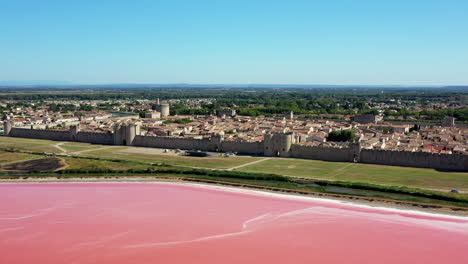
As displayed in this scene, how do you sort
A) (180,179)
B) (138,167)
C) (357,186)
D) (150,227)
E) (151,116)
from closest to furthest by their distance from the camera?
(150,227), (357,186), (180,179), (138,167), (151,116)

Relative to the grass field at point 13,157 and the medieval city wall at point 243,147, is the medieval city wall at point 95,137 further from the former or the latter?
the medieval city wall at point 243,147

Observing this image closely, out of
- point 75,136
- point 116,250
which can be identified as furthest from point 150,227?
point 75,136

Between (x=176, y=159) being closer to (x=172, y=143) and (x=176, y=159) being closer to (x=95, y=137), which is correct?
(x=172, y=143)

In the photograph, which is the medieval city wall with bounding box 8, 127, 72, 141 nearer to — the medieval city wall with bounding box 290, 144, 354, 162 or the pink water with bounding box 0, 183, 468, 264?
the pink water with bounding box 0, 183, 468, 264

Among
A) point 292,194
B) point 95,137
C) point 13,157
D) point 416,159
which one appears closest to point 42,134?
point 95,137

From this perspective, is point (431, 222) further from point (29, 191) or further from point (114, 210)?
point (29, 191)

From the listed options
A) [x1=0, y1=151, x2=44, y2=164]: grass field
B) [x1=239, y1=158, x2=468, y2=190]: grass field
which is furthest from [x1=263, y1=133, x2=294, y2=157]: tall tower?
[x1=0, y1=151, x2=44, y2=164]: grass field

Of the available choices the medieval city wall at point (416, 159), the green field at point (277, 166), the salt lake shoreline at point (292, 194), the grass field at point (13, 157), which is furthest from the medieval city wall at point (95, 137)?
the medieval city wall at point (416, 159)
